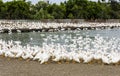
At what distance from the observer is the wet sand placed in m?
12.7

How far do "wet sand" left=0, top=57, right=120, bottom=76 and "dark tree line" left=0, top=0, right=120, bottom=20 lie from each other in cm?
6200

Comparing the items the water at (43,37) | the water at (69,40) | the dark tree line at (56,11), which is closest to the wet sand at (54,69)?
the water at (69,40)

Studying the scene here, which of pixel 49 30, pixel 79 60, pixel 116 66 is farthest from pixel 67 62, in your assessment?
pixel 49 30

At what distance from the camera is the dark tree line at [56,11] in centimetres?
7762

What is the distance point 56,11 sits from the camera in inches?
3182

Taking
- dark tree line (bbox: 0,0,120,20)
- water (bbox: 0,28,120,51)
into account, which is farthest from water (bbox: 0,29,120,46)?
dark tree line (bbox: 0,0,120,20)

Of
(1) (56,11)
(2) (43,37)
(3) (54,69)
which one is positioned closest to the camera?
(3) (54,69)

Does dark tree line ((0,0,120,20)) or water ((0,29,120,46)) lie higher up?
water ((0,29,120,46))

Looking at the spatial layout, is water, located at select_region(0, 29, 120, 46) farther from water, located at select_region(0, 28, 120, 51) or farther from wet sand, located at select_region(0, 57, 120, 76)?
wet sand, located at select_region(0, 57, 120, 76)

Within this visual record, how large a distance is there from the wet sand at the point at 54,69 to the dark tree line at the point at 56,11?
203 feet

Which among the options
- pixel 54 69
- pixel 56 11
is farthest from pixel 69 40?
pixel 56 11

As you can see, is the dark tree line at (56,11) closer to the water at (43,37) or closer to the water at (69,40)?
the water at (43,37)

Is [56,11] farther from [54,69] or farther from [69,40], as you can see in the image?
[54,69]

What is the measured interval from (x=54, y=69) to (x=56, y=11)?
6752 cm
